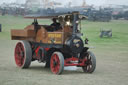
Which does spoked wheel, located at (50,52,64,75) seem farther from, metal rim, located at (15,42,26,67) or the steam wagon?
metal rim, located at (15,42,26,67)

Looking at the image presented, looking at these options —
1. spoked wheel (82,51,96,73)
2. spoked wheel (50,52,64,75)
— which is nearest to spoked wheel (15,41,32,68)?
spoked wheel (50,52,64,75)

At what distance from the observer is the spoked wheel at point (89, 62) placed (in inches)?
610

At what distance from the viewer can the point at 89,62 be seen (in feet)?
51.8

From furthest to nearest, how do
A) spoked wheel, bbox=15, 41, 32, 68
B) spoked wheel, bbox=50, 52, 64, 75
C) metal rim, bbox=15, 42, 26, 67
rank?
metal rim, bbox=15, 42, 26, 67
spoked wheel, bbox=15, 41, 32, 68
spoked wheel, bbox=50, 52, 64, 75

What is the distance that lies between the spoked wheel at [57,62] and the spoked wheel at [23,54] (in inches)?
49.1

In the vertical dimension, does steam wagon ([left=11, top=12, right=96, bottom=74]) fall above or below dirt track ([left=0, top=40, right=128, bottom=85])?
above

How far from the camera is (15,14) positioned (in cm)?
5259

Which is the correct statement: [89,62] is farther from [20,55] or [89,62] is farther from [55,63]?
[20,55]

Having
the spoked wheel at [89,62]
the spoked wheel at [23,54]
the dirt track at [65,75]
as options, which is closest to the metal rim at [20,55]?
the spoked wheel at [23,54]

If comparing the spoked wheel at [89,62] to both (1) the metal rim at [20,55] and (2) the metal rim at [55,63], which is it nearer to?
(2) the metal rim at [55,63]

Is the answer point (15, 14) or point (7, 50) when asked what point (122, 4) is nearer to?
point (15, 14)

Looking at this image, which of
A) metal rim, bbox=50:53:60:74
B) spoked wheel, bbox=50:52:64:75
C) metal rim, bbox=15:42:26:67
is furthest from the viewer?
metal rim, bbox=15:42:26:67

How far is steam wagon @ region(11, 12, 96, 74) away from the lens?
15.4 metres

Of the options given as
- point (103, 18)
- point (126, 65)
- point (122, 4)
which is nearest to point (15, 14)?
point (103, 18)
